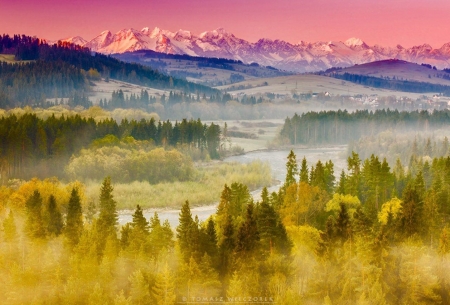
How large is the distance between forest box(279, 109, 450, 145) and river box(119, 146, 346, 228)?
6.40 metres

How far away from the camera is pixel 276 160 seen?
90.9 metres

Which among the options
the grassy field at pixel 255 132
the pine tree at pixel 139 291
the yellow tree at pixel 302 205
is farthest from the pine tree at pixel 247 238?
the grassy field at pixel 255 132

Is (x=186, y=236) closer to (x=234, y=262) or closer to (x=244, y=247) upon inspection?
(x=234, y=262)

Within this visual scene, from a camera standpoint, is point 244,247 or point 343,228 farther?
point 244,247

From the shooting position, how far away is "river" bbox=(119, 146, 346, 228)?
55250 millimetres

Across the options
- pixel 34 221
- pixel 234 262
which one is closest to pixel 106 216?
pixel 34 221

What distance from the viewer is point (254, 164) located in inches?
3054

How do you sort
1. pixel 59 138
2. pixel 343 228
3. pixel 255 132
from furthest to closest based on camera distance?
pixel 255 132
pixel 59 138
pixel 343 228

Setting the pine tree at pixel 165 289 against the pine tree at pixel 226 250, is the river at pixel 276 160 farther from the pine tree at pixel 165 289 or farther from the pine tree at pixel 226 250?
the pine tree at pixel 165 289

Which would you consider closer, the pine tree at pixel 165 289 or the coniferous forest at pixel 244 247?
the pine tree at pixel 165 289

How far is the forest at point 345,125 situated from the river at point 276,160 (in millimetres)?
6403

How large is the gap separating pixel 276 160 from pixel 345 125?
3552cm

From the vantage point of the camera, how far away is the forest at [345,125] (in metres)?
115

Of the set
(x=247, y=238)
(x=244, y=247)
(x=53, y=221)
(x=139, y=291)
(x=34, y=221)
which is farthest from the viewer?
(x=53, y=221)
